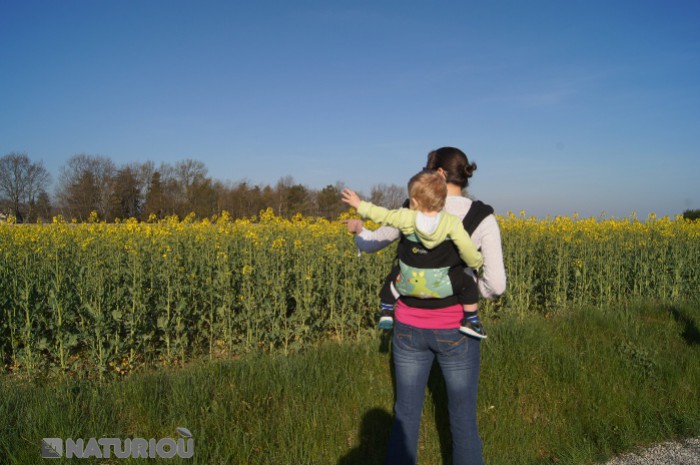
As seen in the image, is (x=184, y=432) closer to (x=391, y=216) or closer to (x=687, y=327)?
(x=391, y=216)

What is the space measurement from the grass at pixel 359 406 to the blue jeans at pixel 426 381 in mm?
1009

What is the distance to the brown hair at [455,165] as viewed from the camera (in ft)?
9.53

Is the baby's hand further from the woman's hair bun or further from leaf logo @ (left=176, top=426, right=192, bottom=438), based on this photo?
leaf logo @ (left=176, top=426, right=192, bottom=438)

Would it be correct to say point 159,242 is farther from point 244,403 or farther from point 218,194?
point 218,194

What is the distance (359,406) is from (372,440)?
38cm

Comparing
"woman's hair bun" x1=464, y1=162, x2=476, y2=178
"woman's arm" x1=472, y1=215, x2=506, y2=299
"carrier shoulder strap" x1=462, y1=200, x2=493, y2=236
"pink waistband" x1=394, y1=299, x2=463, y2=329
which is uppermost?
"woman's hair bun" x1=464, y1=162, x2=476, y2=178

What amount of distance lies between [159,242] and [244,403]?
19.5 feet

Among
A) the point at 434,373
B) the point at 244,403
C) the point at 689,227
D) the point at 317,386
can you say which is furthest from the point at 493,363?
the point at 689,227

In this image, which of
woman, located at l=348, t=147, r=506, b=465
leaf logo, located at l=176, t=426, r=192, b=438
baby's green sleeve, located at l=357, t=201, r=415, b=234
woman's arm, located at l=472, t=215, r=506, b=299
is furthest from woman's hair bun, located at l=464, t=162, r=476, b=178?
leaf logo, located at l=176, t=426, r=192, b=438

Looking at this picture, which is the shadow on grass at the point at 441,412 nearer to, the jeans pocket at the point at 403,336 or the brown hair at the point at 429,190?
the jeans pocket at the point at 403,336

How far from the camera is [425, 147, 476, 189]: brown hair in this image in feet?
9.53

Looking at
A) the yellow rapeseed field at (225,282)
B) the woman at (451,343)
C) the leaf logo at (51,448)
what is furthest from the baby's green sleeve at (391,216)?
the yellow rapeseed field at (225,282)

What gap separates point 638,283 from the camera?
1072 centimetres

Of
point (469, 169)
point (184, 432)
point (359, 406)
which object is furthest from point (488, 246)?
point (184, 432)
